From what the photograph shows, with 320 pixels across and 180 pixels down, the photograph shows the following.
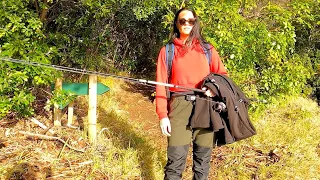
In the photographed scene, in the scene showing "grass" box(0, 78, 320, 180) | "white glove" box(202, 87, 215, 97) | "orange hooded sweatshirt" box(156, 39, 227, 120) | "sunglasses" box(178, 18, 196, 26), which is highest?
"sunglasses" box(178, 18, 196, 26)

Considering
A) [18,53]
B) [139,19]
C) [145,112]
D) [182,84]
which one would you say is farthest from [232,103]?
[145,112]

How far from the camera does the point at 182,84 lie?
2.69m

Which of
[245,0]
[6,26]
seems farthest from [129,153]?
[245,0]

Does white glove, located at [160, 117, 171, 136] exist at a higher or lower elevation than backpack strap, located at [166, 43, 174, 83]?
lower

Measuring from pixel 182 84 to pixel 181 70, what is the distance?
4.6 inches

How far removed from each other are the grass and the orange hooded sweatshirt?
1323 millimetres

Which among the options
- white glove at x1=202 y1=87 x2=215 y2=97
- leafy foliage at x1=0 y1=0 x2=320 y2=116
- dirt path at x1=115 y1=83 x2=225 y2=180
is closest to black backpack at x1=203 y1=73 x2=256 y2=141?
white glove at x1=202 y1=87 x2=215 y2=97

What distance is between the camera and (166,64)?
2678 millimetres

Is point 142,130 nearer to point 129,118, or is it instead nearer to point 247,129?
point 129,118

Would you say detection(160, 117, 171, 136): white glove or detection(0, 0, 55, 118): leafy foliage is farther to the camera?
detection(0, 0, 55, 118): leafy foliage

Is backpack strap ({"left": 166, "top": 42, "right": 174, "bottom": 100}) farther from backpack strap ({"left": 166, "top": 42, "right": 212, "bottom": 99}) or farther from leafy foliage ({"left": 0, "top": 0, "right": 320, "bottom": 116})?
leafy foliage ({"left": 0, "top": 0, "right": 320, "bottom": 116})

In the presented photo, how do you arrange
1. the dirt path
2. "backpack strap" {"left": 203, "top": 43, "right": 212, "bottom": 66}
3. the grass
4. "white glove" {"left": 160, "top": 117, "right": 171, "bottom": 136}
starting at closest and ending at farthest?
1. "white glove" {"left": 160, "top": 117, "right": 171, "bottom": 136}
2. "backpack strap" {"left": 203, "top": 43, "right": 212, "bottom": 66}
3. the grass
4. the dirt path

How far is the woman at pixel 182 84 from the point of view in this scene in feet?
8.70

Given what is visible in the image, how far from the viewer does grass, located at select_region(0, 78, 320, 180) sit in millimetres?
3564
